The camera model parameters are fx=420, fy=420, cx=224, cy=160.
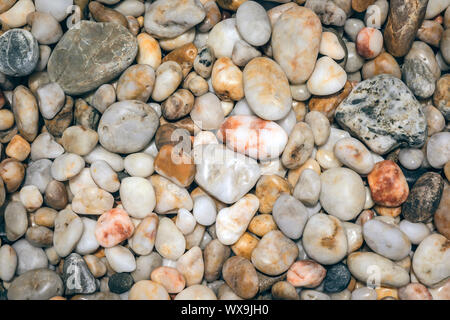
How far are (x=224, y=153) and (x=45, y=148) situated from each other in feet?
2.40

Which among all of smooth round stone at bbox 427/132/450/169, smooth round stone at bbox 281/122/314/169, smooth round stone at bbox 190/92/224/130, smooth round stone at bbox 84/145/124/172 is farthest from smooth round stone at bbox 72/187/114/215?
smooth round stone at bbox 427/132/450/169

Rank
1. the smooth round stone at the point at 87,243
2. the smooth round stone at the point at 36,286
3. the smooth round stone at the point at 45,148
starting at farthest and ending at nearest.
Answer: the smooth round stone at the point at 45,148 < the smooth round stone at the point at 87,243 < the smooth round stone at the point at 36,286

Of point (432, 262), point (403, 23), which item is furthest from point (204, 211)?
point (403, 23)

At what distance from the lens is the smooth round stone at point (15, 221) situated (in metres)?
1.60

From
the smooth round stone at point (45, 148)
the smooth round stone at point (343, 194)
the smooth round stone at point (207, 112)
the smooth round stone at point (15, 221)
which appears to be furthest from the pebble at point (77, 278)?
the smooth round stone at point (343, 194)

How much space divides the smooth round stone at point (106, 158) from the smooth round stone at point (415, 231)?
3.79 ft

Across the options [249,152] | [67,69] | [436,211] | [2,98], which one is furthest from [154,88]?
[436,211]

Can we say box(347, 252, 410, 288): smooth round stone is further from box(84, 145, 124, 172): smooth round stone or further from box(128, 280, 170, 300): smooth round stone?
box(84, 145, 124, 172): smooth round stone

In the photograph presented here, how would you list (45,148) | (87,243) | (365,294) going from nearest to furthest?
1. (365,294)
2. (87,243)
3. (45,148)

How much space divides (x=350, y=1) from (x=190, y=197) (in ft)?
3.49

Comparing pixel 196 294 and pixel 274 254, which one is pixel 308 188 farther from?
pixel 196 294

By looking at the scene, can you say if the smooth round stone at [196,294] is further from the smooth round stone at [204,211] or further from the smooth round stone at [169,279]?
the smooth round stone at [204,211]

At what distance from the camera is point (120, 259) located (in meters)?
1.58

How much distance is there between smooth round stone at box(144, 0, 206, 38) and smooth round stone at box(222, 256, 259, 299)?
0.97m
